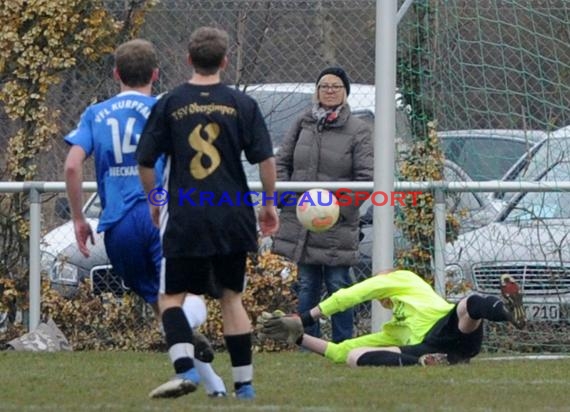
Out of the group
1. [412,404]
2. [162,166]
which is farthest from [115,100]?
[412,404]

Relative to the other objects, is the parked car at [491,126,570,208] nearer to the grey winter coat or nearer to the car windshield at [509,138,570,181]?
the car windshield at [509,138,570,181]

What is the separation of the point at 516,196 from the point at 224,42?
422 cm

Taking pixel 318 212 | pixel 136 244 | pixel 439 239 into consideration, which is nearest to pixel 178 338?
pixel 136 244

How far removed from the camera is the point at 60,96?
11227mm

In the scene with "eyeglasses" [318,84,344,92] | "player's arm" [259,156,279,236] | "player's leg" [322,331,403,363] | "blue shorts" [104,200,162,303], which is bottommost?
"player's leg" [322,331,403,363]

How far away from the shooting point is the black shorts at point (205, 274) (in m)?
6.66

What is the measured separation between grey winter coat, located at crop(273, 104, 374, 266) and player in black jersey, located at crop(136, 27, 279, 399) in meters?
3.29

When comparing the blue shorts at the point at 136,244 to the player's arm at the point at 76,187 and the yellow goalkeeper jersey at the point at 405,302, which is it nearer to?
the player's arm at the point at 76,187

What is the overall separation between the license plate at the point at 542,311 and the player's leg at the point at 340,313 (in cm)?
128

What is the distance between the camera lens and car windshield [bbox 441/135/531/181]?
33.5 feet

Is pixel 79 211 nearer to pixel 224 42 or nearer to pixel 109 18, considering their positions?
pixel 224 42

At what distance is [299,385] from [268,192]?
1386mm

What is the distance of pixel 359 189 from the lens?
33.5 feet

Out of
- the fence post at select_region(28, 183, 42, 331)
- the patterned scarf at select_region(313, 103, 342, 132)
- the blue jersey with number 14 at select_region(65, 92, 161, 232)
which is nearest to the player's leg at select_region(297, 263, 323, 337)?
the patterned scarf at select_region(313, 103, 342, 132)
